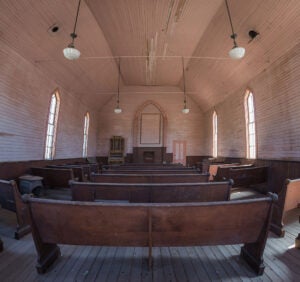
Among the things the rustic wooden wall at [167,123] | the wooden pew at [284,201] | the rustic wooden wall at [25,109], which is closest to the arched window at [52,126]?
the rustic wooden wall at [25,109]

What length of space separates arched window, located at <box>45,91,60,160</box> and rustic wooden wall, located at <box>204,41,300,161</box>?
753cm

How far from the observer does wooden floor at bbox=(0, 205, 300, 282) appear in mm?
1678

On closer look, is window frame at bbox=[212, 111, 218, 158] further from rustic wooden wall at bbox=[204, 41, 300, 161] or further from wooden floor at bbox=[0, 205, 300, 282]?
wooden floor at bbox=[0, 205, 300, 282]

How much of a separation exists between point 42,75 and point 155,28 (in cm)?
418

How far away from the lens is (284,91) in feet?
15.2

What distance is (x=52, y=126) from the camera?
6.52 m

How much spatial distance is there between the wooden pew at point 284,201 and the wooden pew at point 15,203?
12.8ft

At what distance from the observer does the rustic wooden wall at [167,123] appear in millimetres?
11422

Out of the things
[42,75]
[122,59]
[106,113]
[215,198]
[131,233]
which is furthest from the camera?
[106,113]

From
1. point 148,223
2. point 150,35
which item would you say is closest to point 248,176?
point 148,223

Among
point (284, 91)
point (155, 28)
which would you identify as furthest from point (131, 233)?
point (155, 28)

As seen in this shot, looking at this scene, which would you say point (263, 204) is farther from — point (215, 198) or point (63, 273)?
point (63, 273)

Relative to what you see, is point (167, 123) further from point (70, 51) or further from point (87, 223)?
point (87, 223)

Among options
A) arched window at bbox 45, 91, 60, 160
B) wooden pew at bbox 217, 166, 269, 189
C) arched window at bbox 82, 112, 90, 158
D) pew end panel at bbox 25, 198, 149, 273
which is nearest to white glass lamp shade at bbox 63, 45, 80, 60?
pew end panel at bbox 25, 198, 149, 273
